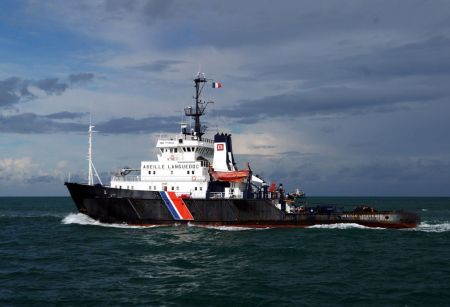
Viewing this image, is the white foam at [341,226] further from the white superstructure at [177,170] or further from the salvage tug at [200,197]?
the white superstructure at [177,170]

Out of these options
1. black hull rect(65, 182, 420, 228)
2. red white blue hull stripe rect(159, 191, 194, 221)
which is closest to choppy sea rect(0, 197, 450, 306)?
black hull rect(65, 182, 420, 228)

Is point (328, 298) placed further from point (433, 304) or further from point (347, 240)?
point (347, 240)

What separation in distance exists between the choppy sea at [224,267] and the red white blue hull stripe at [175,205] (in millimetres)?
1273

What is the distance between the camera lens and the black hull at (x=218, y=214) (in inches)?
1366

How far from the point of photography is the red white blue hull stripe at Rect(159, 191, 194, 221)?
34.6 metres

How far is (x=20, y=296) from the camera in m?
16.7

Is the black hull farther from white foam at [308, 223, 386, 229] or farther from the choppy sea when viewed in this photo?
the choppy sea

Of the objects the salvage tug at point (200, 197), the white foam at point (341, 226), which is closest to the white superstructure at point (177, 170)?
the salvage tug at point (200, 197)

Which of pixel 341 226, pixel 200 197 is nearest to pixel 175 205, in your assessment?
pixel 200 197

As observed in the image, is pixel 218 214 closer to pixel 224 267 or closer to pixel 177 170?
pixel 177 170

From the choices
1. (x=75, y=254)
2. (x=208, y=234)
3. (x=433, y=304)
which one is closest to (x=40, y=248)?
(x=75, y=254)

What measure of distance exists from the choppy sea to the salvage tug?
1.37 meters

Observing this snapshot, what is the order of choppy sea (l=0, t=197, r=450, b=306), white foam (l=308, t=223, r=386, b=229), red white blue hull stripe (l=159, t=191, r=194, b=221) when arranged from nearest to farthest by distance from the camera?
choppy sea (l=0, t=197, r=450, b=306) → red white blue hull stripe (l=159, t=191, r=194, b=221) → white foam (l=308, t=223, r=386, b=229)

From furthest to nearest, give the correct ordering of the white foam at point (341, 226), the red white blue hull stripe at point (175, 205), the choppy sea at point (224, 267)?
1. the white foam at point (341, 226)
2. the red white blue hull stripe at point (175, 205)
3. the choppy sea at point (224, 267)
